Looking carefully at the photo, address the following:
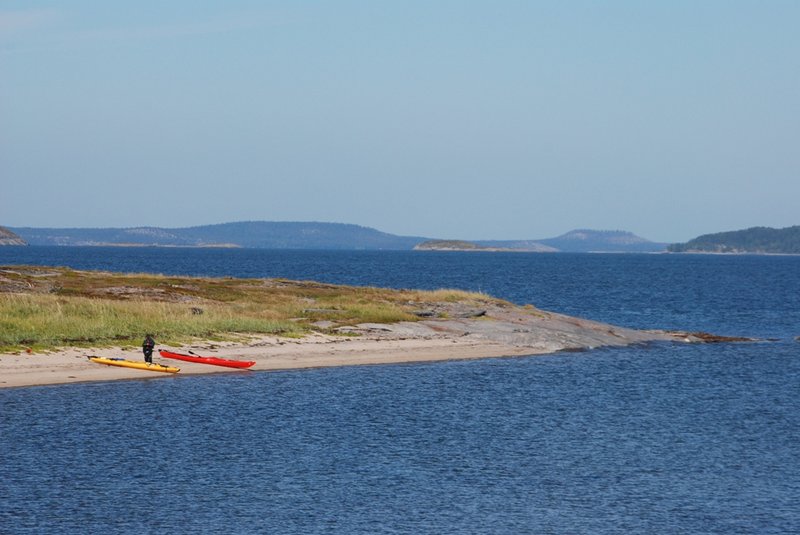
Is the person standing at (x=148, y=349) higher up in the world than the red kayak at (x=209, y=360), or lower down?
higher up

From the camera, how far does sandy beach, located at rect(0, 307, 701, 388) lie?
1754 inches

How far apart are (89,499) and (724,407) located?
89.5ft

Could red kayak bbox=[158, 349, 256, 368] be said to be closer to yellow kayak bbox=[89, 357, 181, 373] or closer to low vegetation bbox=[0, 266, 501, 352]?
yellow kayak bbox=[89, 357, 181, 373]

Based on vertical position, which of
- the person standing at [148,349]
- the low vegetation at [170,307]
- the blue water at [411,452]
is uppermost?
the low vegetation at [170,307]

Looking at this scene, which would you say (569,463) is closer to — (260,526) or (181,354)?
(260,526)

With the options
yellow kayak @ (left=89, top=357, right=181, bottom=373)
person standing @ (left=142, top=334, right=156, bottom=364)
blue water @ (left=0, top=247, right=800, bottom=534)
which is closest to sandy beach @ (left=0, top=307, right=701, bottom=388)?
yellow kayak @ (left=89, top=357, right=181, bottom=373)

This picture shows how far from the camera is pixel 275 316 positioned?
63.5 metres

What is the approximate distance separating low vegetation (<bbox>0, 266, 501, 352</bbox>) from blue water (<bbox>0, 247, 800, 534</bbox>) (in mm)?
7091

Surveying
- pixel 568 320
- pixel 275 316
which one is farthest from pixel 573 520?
pixel 568 320

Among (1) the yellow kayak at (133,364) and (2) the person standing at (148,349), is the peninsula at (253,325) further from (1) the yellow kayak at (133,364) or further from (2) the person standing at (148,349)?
(2) the person standing at (148,349)

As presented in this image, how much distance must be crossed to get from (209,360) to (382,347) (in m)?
11.6

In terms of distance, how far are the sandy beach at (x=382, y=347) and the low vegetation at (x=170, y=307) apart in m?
1.65

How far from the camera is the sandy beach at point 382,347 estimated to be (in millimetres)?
44562

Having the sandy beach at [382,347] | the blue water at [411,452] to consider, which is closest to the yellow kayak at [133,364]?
the sandy beach at [382,347]
